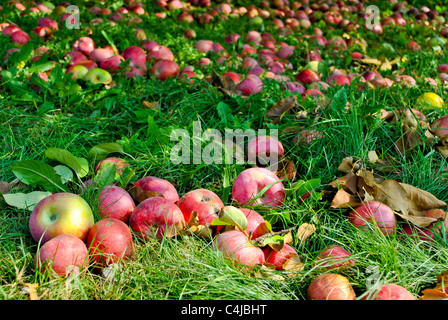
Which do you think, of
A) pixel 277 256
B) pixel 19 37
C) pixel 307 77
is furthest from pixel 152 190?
pixel 19 37

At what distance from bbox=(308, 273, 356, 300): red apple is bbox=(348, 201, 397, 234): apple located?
444 mm

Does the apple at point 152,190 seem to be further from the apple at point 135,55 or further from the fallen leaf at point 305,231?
the apple at point 135,55

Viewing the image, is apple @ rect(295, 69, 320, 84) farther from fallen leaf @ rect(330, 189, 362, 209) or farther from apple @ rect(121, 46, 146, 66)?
fallen leaf @ rect(330, 189, 362, 209)

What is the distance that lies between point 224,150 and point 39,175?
949mm

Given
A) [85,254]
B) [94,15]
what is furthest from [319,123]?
[94,15]

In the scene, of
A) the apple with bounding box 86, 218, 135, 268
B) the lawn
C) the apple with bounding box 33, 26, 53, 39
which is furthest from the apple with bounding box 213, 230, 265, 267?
the apple with bounding box 33, 26, 53, 39

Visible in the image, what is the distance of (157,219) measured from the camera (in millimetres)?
1856

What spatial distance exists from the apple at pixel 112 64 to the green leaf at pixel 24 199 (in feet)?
5.64

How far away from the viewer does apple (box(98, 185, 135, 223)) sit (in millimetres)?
1940

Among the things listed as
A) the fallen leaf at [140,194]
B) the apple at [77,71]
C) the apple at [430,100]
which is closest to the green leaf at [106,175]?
the fallen leaf at [140,194]

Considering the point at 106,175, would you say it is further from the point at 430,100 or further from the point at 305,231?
the point at 430,100

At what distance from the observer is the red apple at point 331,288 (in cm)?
149

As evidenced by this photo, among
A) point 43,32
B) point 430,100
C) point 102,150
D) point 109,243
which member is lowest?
point 43,32
